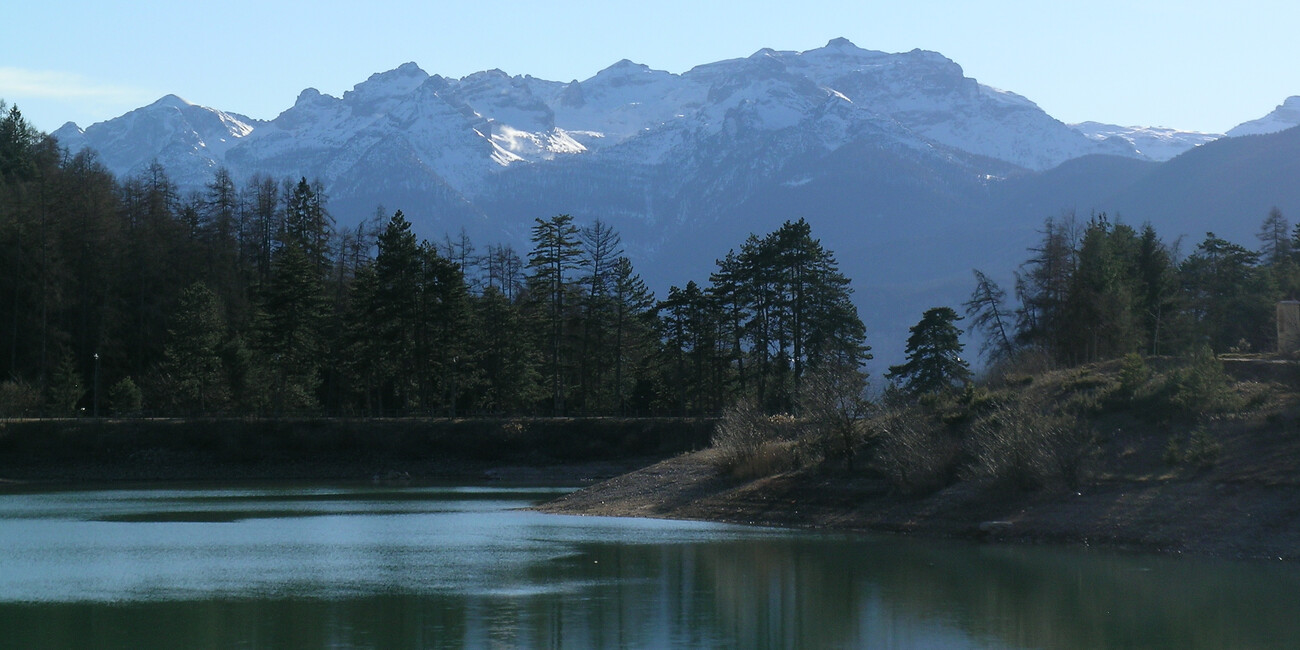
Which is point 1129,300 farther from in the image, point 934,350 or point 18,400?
point 18,400

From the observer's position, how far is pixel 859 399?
1816 inches

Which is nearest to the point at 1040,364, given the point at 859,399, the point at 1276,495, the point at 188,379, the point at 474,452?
the point at 859,399

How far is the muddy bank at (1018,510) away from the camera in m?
33.8

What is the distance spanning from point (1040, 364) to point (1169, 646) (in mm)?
31107

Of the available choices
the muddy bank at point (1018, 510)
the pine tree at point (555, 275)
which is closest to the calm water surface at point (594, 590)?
the muddy bank at point (1018, 510)

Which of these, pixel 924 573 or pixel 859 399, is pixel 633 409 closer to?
pixel 859 399

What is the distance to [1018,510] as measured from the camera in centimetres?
3841

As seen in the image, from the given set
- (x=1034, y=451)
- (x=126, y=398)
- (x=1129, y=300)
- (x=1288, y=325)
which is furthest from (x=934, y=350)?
(x=126, y=398)

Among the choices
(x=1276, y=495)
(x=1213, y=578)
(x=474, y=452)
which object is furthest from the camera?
(x=474, y=452)

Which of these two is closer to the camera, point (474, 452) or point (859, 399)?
point (859, 399)

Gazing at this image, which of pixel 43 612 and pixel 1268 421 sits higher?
pixel 1268 421

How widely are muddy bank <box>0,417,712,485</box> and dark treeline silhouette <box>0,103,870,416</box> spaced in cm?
389

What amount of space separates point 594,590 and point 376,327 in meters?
53.1

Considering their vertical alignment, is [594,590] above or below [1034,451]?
below
